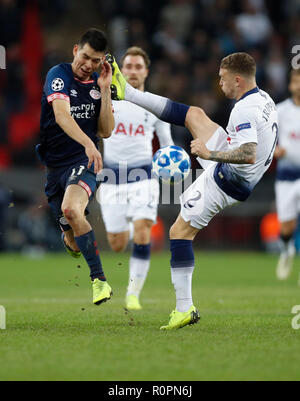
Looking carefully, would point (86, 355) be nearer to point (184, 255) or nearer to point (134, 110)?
point (184, 255)

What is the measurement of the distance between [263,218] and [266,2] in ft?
23.8

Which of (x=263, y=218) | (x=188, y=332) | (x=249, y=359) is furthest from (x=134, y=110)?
(x=263, y=218)

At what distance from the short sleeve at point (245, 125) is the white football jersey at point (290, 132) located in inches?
251

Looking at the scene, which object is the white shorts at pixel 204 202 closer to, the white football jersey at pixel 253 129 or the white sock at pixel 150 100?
the white football jersey at pixel 253 129

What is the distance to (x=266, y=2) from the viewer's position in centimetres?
2242

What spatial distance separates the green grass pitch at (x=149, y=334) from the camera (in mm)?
4785

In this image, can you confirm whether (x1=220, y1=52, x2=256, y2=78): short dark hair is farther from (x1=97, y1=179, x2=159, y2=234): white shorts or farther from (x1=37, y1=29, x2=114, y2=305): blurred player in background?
(x1=97, y1=179, x2=159, y2=234): white shorts

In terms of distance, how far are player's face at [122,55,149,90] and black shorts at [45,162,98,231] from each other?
1878 millimetres

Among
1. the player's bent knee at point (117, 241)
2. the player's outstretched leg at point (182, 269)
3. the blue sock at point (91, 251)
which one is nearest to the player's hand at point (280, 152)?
the player's bent knee at point (117, 241)

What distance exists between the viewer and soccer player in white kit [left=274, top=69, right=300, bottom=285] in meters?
12.9

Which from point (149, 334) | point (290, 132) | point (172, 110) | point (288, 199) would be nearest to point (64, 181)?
point (172, 110)

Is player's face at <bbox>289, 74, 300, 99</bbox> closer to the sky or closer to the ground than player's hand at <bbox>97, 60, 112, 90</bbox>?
closer to the sky

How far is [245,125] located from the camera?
6.46 m

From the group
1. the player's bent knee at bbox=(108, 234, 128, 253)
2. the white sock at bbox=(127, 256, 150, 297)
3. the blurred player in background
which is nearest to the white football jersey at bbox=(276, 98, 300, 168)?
the player's bent knee at bbox=(108, 234, 128, 253)
